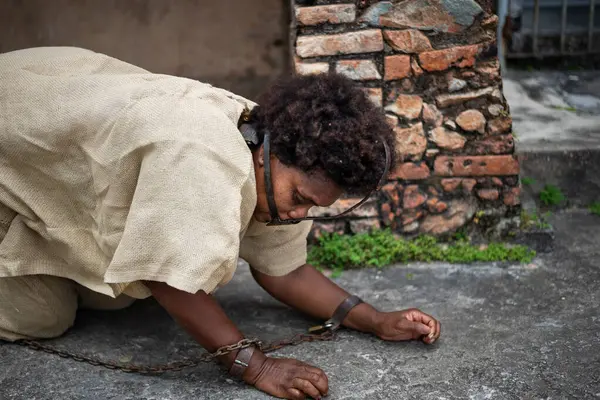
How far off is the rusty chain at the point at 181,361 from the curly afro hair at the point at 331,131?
24.7 inches

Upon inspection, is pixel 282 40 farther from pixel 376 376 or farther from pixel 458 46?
pixel 376 376

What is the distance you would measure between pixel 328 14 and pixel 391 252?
43.5 inches

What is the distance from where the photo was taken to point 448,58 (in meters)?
3.51

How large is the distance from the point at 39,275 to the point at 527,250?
2.14 metres

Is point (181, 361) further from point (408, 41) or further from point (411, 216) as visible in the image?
point (408, 41)

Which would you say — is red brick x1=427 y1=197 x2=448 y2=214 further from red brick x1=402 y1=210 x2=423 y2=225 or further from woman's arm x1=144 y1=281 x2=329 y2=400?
woman's arm x1=144 y1=281 x2=329 y2=400

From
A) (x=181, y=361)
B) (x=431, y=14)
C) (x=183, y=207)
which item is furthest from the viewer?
(x=431, y=14)

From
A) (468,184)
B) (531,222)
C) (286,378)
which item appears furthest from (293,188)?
(531,222)

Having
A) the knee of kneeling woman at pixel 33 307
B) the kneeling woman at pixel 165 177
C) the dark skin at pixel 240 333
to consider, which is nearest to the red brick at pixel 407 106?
the kneeling woman at pixel 165 177

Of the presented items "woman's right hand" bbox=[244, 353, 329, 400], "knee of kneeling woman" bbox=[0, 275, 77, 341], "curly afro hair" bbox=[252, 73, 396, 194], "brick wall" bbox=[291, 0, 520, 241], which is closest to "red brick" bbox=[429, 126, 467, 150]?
"brick wall" bbox=[291, 0, 520, 241]

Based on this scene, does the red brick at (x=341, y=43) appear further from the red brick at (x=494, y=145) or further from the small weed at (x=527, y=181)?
the small weed at (x=527, y=181)

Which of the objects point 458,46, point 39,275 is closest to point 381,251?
point 458,46

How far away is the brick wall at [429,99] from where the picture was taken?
347cm

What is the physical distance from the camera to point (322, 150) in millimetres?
2352
